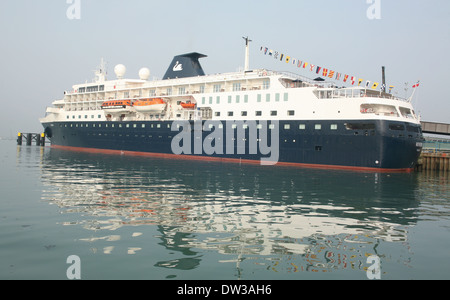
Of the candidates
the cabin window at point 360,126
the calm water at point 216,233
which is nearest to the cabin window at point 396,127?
the cabin window at point 360,126

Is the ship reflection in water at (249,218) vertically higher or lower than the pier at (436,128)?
lower

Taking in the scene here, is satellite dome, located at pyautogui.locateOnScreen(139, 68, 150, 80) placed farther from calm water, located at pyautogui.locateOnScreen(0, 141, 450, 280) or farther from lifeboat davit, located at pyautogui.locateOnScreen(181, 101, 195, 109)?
calm water, located at pyautogui.locateOnScreen(0, 141, 450, 280)

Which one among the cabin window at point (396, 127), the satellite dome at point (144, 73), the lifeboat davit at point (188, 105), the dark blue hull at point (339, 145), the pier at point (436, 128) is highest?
the satellite dome at point (144, 73)

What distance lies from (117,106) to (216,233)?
43693mm

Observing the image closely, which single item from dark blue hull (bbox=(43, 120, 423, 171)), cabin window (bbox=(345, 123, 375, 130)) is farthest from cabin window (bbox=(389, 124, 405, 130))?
cabin window (bbox=(345, 123, 375, 130))

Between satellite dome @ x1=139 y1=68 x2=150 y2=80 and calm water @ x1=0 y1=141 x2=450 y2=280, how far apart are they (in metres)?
37.1

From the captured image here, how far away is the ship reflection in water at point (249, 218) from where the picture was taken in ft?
26.1

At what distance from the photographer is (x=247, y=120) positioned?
121ft

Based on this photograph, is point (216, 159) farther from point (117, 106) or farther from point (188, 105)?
point (117, 106)

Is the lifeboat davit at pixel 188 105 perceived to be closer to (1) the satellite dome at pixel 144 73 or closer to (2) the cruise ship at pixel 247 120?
(2) the cruise ship at pixel 247 120

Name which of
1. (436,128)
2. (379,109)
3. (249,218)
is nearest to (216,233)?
(249,218)

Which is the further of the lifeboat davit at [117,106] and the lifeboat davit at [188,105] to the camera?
the lifeboat davit at [117,106]

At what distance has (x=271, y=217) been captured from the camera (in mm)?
11750

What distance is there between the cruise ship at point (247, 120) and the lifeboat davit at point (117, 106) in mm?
152
